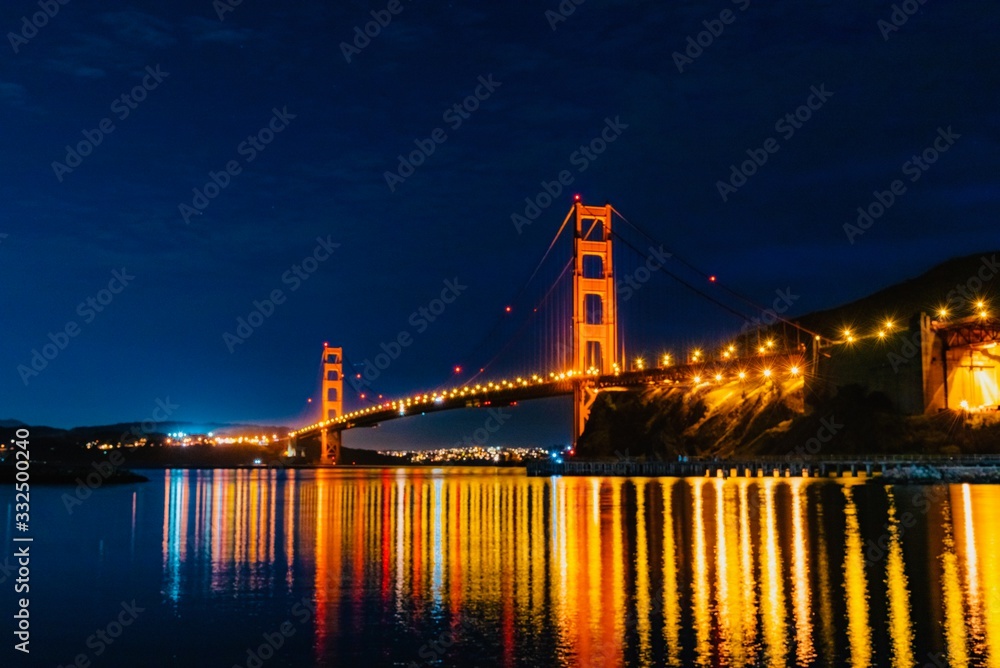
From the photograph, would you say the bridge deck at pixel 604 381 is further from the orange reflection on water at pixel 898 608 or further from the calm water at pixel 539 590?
the orange reflection on water at pixel 898 608

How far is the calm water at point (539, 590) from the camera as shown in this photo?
1231 centimetres

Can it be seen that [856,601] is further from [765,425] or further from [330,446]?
[330,446]

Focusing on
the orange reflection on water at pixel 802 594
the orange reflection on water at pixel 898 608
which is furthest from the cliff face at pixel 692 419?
the orange reflection on water at pixel 898 608

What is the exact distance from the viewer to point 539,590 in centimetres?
1677

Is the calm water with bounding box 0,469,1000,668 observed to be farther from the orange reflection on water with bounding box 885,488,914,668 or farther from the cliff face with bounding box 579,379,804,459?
the cliff face with bounding box 579,379,804,459

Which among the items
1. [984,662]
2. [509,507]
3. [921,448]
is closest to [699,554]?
[984,662]

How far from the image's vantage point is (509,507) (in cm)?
3934

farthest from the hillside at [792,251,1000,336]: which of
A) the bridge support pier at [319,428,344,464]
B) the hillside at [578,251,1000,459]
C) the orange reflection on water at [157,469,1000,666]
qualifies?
the orange reflection on water at [157,469,1000,666]

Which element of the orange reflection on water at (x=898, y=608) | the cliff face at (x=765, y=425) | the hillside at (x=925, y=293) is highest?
the hillside at (x=925, y=293)

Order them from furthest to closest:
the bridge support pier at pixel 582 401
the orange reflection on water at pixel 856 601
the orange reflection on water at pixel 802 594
→ 1. the bridge support pier at pixel 582 401
2. the orange reflection on water at pixel 802 594
3. the orange reflection on water at pixel 856 601

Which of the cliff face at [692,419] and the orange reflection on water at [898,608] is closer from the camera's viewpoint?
the orange reflection on water at [898,608]

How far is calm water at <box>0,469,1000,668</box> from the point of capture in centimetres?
1231

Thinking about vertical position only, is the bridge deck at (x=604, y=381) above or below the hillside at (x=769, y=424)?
above

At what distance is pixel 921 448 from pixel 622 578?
156 ft
